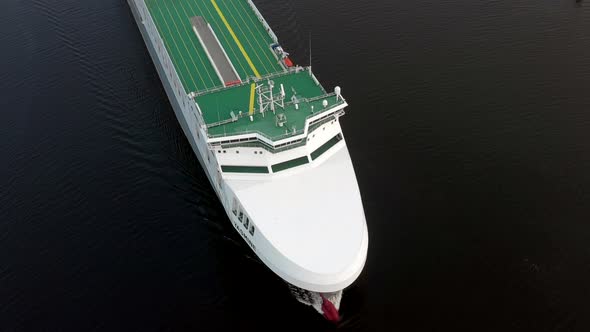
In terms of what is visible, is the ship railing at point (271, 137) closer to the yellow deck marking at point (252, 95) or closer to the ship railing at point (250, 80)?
the yellow deck marking at point (252, 95)

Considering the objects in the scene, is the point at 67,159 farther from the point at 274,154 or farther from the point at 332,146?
the point at 332,146

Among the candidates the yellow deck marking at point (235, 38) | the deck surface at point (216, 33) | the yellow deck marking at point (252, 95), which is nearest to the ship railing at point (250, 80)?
the yellow deck marking at point (252, 95)

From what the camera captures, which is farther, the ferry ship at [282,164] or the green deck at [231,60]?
the green deck at [231,60]

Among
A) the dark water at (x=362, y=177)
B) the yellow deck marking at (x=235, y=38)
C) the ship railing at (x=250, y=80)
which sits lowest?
the dark water at (x=362, y=177)

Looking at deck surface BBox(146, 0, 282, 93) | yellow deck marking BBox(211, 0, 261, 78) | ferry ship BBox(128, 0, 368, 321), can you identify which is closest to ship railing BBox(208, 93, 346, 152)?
ferry ship BBox(128, 0, 368, 321)

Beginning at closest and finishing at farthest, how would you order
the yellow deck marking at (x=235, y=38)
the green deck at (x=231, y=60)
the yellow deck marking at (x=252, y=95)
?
the green deck at (x=231, y=60), the yellow deck marking at (x=252, y=95), the yellow deck marking at (x=235, y=38)

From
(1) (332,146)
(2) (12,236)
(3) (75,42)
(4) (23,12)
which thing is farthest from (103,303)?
(4) (23,12)
